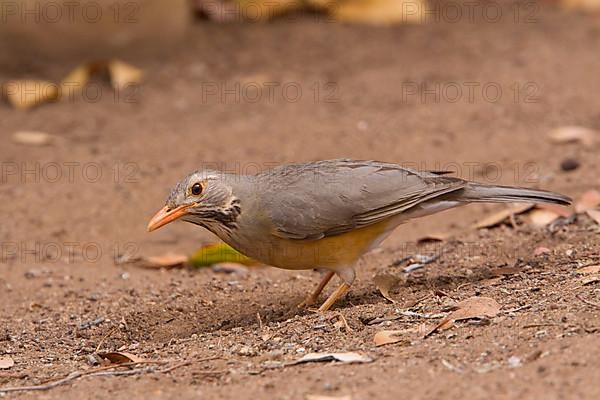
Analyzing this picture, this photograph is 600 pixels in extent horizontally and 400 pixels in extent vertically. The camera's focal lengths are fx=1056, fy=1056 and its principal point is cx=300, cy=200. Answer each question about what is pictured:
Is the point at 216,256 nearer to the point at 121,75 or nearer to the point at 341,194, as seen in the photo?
the point at 341,194

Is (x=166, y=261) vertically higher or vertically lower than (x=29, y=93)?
lower

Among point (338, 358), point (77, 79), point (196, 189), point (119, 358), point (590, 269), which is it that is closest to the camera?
point (338, 358)

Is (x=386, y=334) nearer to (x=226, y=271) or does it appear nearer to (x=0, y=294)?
(x=226, y=271)

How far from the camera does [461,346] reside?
5020mm

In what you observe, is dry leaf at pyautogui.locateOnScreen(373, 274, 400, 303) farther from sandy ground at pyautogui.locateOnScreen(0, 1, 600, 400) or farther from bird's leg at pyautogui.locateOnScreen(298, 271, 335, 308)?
bird's leg at pyautogui.locateOnScreen(298, 271, 335, 308)

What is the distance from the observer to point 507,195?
6.59 metres

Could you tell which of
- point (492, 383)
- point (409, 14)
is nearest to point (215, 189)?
point (492, 383)

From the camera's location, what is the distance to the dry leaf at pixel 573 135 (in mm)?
9516

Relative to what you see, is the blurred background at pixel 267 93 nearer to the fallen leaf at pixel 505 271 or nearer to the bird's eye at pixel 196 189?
the fallen leaf at pixel 505 271

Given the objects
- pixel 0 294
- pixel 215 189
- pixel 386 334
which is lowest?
pixel 0 294

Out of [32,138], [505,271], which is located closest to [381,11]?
[32,138]

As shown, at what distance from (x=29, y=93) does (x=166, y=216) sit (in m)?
5.75

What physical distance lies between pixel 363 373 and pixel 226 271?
3.03 m

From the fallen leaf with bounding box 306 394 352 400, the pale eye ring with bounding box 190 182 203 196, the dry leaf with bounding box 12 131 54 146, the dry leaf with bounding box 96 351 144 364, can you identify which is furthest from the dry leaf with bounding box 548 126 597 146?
the fallen leaf with bounding box 306 394 352 400
